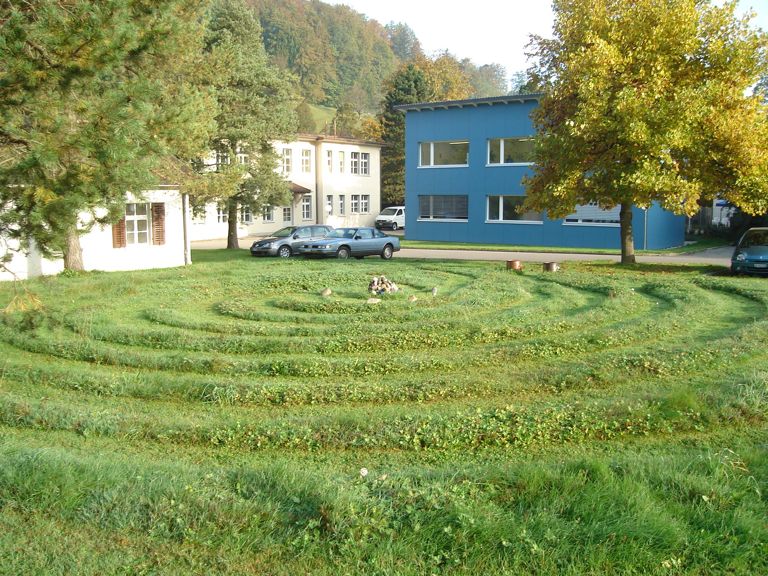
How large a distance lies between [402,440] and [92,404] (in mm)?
4077

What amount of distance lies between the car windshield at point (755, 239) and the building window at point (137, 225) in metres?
21.9

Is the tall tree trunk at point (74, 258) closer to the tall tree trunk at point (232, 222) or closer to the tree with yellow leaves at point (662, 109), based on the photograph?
the tall tree trunk at point (232, 222)

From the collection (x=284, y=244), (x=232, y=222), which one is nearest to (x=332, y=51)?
(x=232, y=222)

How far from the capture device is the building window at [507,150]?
129 ft

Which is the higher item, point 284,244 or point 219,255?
point 284,244

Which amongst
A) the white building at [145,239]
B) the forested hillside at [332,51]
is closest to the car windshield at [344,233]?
the white building at [145,239]

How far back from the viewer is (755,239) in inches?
930

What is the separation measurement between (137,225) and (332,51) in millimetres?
97802

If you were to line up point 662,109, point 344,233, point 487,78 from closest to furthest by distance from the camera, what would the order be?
point 662,109, point 344,233, point 487,78

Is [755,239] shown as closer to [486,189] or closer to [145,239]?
[486,189]

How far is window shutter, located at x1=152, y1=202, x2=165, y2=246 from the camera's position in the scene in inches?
1114

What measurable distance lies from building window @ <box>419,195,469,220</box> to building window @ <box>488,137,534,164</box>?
3089 mm

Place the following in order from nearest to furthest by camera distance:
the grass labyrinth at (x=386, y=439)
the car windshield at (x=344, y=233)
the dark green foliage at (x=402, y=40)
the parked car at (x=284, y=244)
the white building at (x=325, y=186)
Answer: the grass labyrinth at (x=386, y=439) < the car windshield at (x=344, y=233) < the parked car at (x=284, y=244) < the white building at (x=325, y=186) < the dark green foliage at (x=402, y=40)

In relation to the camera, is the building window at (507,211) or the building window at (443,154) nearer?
the building window at (507,211)
